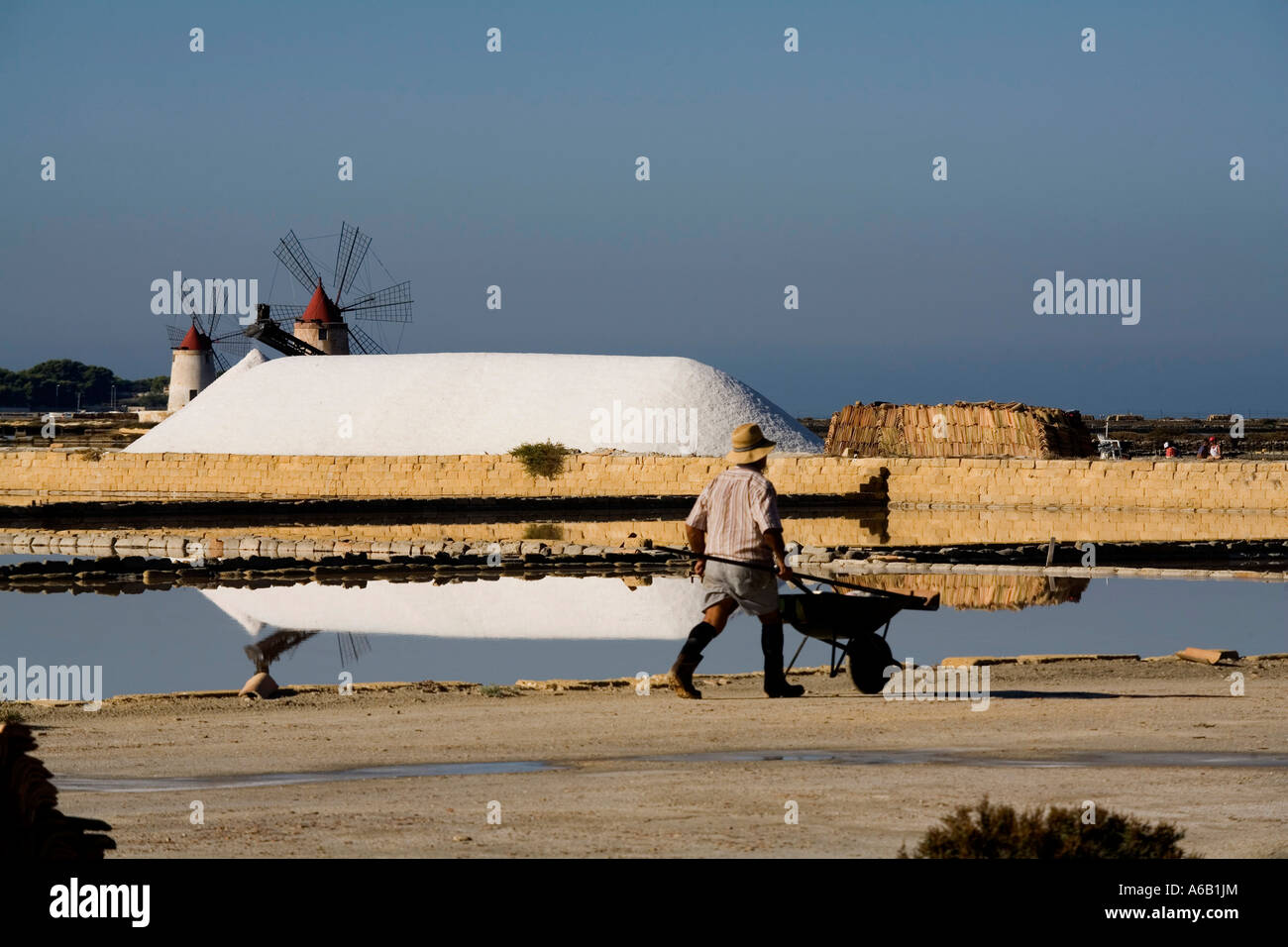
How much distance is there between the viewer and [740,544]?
6.30 meters

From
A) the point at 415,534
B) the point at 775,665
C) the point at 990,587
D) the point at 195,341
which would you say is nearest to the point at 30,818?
the point at 775,665

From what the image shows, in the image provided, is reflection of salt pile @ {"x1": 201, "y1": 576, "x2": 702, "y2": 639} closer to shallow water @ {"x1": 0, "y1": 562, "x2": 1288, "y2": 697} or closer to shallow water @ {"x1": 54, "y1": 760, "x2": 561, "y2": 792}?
shallow water @ {"x1": 0, "y1": 562, "x2": 1288, "y2": 697}

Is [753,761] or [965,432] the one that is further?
[965,432]

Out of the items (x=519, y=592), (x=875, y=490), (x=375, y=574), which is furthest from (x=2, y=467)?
(x=519, y=592)

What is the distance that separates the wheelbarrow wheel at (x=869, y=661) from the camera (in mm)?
6930

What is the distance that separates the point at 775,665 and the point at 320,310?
4415 cm

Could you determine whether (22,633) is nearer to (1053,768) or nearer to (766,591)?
(766,591)

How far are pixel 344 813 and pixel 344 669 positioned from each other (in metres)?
4.75

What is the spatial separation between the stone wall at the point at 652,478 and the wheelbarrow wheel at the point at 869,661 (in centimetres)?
1794

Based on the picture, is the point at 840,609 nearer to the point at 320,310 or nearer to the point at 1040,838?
the point at 1040,838

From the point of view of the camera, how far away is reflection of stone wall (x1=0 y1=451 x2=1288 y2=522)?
942 inches

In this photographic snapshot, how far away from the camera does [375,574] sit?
48.8 ft

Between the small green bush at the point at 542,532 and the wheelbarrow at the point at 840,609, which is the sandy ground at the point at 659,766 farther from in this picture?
the small green bush at the point at 542,532

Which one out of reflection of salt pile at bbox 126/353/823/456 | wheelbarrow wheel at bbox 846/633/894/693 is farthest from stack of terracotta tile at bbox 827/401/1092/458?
wheelbarrow wheel at bbox 846/633/894/693
